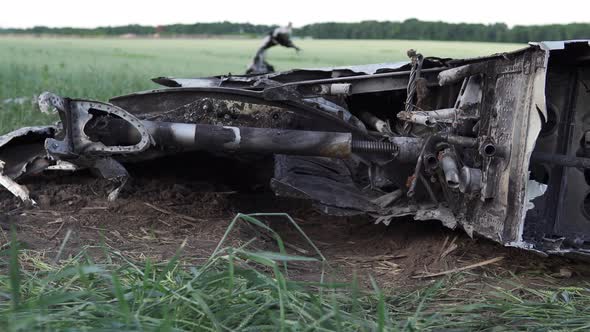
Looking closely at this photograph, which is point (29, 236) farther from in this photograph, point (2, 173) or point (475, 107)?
point (475, 107)

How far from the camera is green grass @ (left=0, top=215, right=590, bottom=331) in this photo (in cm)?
227

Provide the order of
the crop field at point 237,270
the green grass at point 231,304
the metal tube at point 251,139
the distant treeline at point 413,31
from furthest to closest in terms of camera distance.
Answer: the distant treeline at point 413,31 → the metal tube at point 251,139 → the crop field at point 237,270 → the green grass at point 231,304

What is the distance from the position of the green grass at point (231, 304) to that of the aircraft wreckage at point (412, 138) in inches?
22.3

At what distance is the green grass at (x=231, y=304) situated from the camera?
89.4 inches

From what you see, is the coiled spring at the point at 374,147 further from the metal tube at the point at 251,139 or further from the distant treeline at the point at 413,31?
the distant treeline at the point at 413,31

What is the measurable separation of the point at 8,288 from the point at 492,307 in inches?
82.6

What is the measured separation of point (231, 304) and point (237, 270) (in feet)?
0.44

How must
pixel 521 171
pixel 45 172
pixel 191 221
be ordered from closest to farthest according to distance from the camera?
pixel 521 171, pixel 191 221, pixel 45 172

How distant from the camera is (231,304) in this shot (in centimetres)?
258

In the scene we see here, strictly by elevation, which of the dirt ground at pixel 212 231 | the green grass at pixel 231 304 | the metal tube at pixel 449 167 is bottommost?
the dirt ground at pixel 212 231

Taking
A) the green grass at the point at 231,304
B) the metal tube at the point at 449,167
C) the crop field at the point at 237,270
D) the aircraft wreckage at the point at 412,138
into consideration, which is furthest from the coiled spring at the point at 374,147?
the green grass at the point at 231,304

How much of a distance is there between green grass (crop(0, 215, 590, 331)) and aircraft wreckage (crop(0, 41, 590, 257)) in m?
0.57

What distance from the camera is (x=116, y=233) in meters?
4.01

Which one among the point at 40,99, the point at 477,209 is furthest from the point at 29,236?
the point at 477,209
